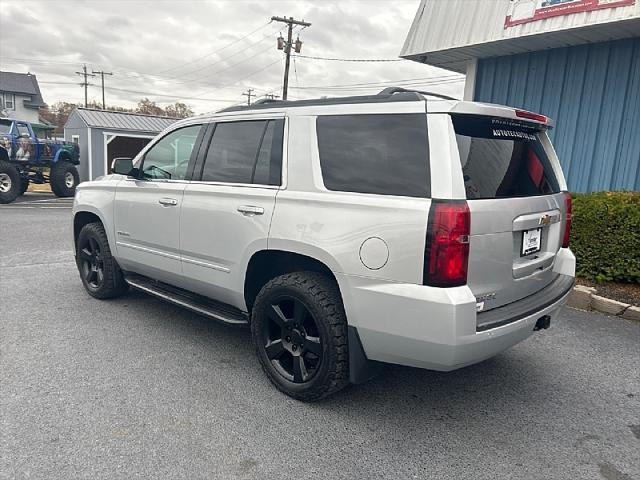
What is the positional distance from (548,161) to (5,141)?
15614mm

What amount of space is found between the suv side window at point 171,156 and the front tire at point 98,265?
1.00 metres

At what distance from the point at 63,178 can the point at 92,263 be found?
1317 centimetres

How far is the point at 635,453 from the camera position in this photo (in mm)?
2646

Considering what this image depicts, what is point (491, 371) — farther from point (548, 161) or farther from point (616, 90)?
point (616, 90)

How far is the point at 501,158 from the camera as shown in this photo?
279cm

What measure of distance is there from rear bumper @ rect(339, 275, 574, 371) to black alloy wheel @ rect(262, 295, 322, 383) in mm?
399

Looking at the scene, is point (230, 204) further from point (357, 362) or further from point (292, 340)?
point (357, 362)

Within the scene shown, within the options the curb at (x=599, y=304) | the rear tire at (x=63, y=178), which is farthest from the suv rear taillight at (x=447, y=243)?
the rear tire at (x=63, y=178)

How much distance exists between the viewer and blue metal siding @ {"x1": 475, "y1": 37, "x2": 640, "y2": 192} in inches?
267

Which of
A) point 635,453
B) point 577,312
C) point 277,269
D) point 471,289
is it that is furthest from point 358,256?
point 577,312

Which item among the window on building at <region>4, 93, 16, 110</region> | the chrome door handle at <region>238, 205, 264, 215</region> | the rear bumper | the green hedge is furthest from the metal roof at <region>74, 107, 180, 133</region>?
the window on building at <region>4, 93, 16, 110</region>

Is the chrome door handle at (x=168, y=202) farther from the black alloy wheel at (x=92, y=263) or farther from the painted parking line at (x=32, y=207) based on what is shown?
the painted parking line at (x=32, y=207)

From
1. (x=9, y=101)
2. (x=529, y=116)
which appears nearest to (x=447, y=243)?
(x=529, y=116)

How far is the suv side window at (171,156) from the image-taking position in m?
3.98
